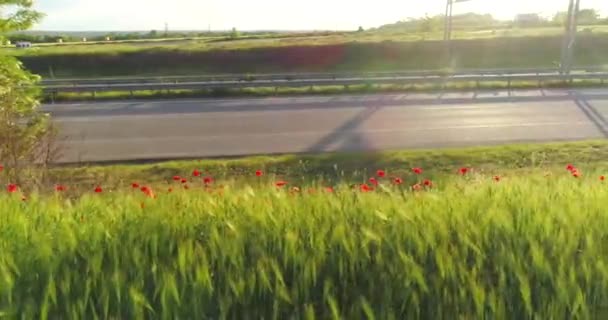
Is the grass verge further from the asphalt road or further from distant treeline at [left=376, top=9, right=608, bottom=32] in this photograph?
distant treeline at [left=376, top=9, right=608, bottom=32]

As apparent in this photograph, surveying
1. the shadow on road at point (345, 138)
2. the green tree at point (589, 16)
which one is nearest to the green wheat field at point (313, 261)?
the shadow on road at point (345, 138)

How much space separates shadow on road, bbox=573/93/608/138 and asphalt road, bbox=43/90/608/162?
27mm

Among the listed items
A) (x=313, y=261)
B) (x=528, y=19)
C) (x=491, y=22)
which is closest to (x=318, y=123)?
(x=313, y=261)

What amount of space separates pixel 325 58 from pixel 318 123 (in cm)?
2043

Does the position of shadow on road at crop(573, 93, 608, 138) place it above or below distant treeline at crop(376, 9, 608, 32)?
below

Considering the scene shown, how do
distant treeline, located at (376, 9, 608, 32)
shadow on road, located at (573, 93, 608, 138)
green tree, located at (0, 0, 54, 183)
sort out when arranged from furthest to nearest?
1. distant treeline, located at (376, 9, 608, 32)
2. shadow on road, located at (573, 93, 608, 138)
3. green tree, located at (0, 0, 54, 183)

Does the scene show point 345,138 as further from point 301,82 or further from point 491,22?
point 491,22

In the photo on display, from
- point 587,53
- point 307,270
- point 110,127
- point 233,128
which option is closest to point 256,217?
point 307,270

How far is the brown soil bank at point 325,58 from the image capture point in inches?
1307

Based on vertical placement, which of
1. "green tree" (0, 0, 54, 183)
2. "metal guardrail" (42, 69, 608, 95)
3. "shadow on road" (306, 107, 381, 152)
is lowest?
"shadow on road" (306, 107, 381, 152)

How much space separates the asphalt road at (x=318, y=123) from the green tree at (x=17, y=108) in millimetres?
4318

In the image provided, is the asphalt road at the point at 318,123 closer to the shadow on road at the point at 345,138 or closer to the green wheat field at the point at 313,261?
the shadow on road at the point at 345,138

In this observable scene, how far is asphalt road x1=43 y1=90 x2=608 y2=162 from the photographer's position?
1220 centimetres

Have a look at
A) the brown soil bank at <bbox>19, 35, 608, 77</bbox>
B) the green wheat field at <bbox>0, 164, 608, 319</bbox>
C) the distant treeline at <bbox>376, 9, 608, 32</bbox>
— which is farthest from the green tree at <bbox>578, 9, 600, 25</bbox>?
the green wheat field at <bbox>0, 164, 608, 319</bbox>
